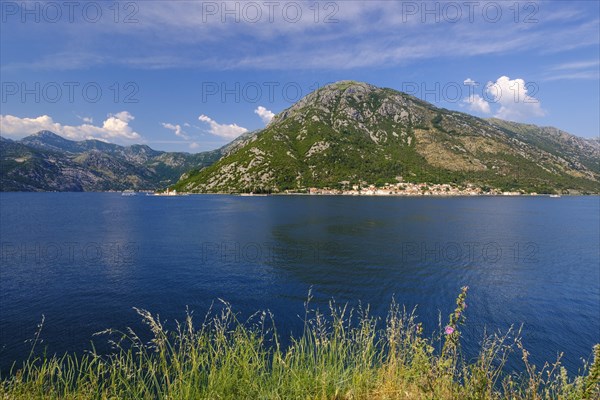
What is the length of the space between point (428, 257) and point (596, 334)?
30347mm

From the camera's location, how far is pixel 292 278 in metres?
47.0

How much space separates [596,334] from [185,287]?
147 feet

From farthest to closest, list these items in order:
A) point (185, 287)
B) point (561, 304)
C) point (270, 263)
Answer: point (270, 263) → point (185, 287) → point (561, 304)

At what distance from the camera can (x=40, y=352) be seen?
82.3ft

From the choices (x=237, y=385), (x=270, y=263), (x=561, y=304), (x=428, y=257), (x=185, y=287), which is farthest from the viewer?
(x=428, y=257)

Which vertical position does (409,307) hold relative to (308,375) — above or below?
below

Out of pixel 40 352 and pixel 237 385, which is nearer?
pixel 237 385

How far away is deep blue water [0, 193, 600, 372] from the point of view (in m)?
30.6

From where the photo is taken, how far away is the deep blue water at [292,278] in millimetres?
30625

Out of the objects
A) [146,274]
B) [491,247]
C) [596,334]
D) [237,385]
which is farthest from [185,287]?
[491,247]

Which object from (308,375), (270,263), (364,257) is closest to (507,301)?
(364,257)

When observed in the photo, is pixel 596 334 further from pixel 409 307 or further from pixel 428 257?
pixel 428 257

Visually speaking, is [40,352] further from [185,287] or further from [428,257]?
[428,257]

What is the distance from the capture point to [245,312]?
33125 mm
